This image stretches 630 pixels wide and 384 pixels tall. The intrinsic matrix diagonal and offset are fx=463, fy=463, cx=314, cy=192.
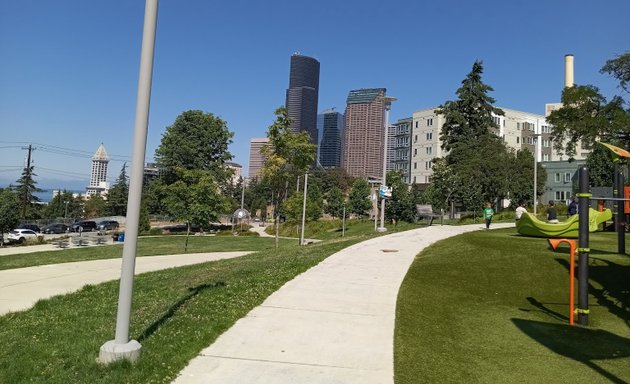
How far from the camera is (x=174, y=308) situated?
788 centimetres

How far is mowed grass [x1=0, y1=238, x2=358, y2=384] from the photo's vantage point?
5094 millimetres

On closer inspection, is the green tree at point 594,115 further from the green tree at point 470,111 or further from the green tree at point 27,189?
the green tree at point 27,189

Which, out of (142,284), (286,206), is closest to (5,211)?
(286,206)

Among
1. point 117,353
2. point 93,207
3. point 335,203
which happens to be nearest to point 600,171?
point 335,203

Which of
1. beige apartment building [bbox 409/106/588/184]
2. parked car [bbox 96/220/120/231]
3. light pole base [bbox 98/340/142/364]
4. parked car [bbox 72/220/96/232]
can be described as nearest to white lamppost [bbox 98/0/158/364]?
light pole base [bbox 98/340/142/364]

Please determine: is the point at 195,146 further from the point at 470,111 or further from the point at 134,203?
the point at 134,203

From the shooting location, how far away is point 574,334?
7441mm

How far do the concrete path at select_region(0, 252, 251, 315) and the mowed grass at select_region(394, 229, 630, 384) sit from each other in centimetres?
800

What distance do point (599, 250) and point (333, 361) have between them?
40.0 feet

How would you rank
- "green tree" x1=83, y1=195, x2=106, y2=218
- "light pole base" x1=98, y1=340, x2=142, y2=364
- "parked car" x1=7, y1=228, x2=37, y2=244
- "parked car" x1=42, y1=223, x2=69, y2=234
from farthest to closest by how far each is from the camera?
1. "green tree" x1=83, y1=195, x2=106, y2=218
2. "parked car" x1=42, y1=223, x2=69, y2=234
3. "parked car" x1=7, y1=228, x2=37, y2=244
4. "light pole base" x1=98, y1=340, x2=142, y2=364

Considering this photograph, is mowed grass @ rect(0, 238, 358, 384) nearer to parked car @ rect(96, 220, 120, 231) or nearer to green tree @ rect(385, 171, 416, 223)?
green tree @ rect(385, 171, 416, 223)

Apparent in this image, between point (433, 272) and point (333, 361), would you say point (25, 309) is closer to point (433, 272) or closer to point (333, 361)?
point (333, 361)

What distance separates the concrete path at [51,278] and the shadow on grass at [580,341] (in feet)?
31.6

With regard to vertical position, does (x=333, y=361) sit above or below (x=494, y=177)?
below
